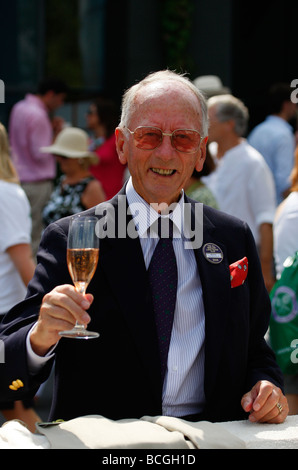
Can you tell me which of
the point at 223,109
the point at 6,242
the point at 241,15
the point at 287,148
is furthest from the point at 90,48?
the point at 6,242

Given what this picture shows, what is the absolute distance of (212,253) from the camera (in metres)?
2.66

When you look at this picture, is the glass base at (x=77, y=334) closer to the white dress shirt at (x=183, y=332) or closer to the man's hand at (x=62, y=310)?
the man's hand at (x=62, y=310)

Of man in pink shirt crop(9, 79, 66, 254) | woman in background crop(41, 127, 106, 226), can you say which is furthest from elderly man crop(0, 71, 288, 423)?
man in pink shirt crop(9, 79, 66, 254)

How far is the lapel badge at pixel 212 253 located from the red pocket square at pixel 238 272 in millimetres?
55

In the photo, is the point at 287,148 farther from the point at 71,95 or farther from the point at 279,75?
the point at 71,95

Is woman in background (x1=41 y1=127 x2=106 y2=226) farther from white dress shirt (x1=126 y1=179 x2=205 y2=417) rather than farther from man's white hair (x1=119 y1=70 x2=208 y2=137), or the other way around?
white dress shirt (x1=126 y1=179 x2=205 y2=417)

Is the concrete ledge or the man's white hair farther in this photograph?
the man's white hair

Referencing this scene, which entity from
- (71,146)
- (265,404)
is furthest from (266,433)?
(71,146)

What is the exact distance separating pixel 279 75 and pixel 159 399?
9.18 meters

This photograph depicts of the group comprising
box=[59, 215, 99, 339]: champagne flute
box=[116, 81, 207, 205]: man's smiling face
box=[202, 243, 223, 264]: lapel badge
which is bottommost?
box=[202, 243, 223, 264]: lapel badge

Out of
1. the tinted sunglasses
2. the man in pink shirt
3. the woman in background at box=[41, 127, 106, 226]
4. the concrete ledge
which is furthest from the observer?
the man in pink shirt

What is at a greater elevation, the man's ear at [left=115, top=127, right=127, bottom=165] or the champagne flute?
the man's ear at [left=115, top=127, right=127, bottom=165]

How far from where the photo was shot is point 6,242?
4.38m

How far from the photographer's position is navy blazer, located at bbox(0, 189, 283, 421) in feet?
8.03
